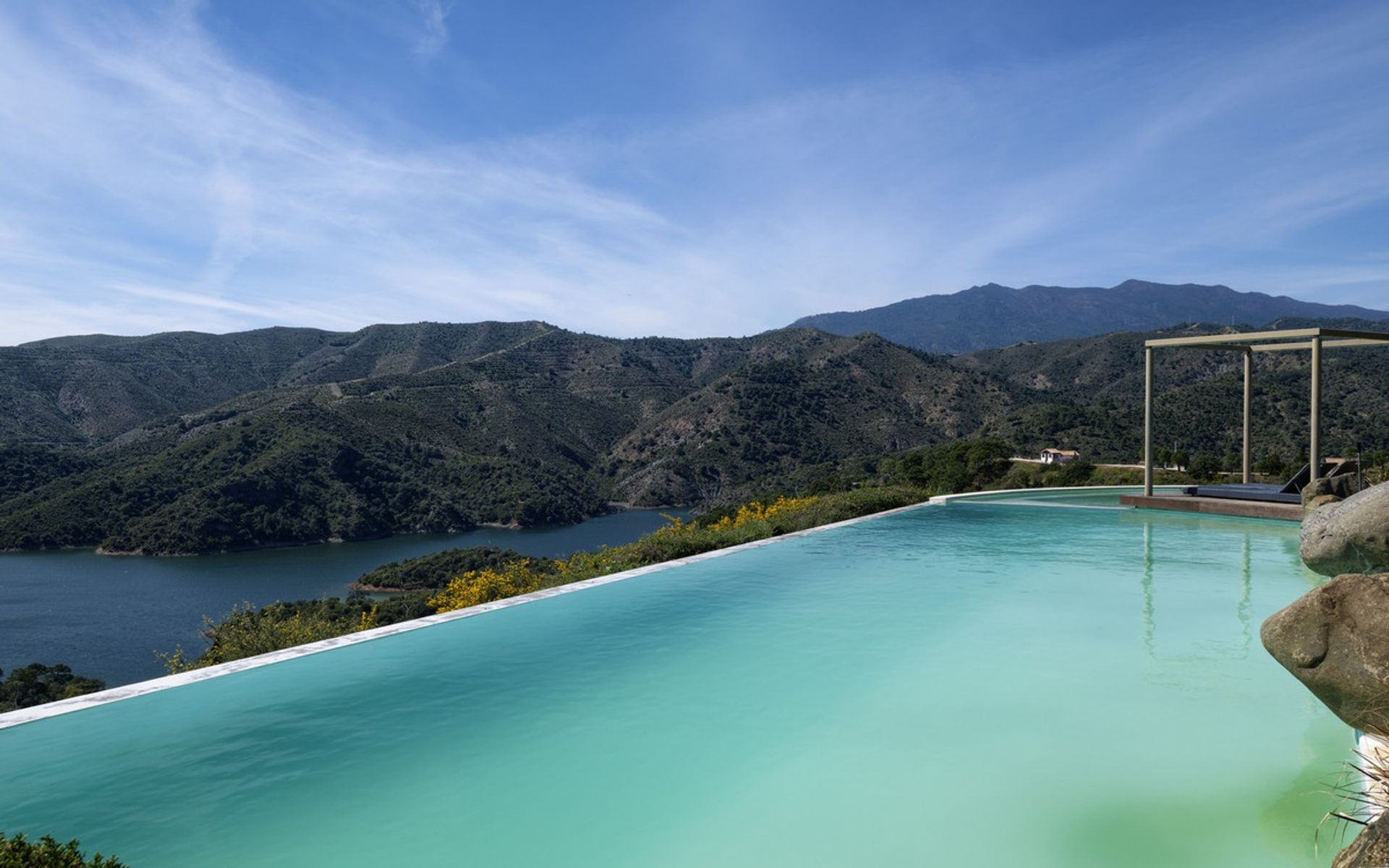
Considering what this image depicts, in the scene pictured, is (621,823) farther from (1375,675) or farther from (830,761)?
(1375,675)

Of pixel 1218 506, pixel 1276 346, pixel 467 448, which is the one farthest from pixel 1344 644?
pixel 467 448

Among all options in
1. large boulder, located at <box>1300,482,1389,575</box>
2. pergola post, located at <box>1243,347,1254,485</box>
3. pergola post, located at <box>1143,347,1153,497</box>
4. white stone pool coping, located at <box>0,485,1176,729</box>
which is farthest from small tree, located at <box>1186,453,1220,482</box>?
large boulder, located at <box>1300,482,1389,575</box>

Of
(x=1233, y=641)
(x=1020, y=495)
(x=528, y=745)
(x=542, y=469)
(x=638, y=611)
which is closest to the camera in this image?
(x=528, y=745)

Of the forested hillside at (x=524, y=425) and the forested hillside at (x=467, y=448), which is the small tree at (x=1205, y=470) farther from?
the forested hillside at (x=467, y=448)

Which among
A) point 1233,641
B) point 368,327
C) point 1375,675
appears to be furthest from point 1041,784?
point 368,327

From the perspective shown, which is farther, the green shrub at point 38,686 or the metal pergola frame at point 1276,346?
the green shrub at point 38,686

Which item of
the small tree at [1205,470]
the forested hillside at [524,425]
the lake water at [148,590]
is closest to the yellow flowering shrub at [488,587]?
the small tree at [1205,470]

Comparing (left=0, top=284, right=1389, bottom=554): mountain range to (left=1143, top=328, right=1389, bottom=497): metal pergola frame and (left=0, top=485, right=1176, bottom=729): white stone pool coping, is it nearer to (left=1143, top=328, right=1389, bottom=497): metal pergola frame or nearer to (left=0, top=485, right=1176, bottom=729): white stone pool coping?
(left=1143, top=328, right=1389, bottom=497): metal pergola frame
